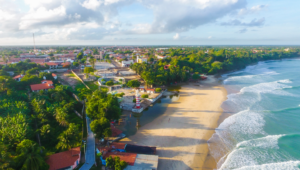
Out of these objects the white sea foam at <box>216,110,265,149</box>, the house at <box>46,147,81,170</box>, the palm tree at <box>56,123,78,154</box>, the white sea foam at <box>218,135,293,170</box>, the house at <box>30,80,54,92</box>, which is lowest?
the white sea foam at <box>218,135,293,170</box>

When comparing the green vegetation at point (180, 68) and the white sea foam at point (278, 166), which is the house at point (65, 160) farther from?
the green vegetation at point (180, 68)

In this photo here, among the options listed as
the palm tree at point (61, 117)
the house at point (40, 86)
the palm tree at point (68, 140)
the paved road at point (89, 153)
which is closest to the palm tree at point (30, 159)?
the palm tree at point (68, 140)

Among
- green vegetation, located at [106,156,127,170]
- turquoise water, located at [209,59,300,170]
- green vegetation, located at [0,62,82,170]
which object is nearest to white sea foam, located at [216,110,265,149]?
turquoise water, located at [209,59,300,170]

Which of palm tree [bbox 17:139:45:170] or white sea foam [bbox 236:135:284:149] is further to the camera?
white sea foam [bbox 236:135:284:149]

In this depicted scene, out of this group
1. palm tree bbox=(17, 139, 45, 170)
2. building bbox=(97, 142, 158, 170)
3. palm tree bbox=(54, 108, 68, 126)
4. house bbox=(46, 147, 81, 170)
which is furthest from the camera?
palm tree bbox=(54, 108, 68, 126)

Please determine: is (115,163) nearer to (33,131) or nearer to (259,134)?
(33,131)

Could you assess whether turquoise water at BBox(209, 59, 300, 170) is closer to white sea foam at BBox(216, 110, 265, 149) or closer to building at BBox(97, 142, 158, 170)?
white sea foam at BBox(216, 110, 265, 149)

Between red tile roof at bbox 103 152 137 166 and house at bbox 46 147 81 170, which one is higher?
house at bbox 46 147 81 170
